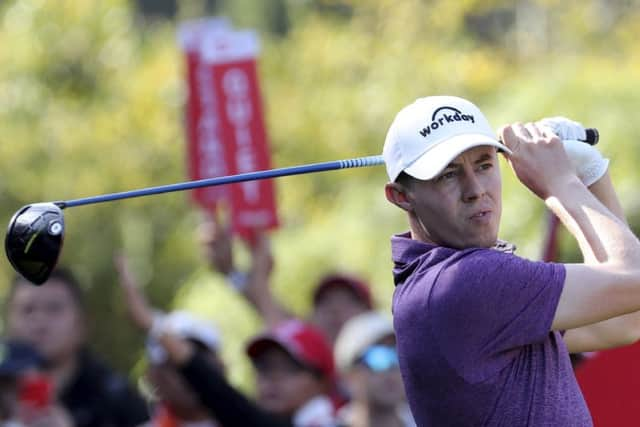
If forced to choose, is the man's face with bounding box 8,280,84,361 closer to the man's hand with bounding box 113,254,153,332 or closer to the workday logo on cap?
the man's hand with bounding box 113,254,153,332

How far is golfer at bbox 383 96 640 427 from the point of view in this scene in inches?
151

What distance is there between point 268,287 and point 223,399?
1628 millimetres

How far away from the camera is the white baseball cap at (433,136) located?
3.93 meters

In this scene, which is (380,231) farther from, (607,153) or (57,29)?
(57,29)

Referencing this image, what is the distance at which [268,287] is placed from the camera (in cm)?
841

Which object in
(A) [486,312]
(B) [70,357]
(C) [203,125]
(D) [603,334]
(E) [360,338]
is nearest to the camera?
(A) [486,312]

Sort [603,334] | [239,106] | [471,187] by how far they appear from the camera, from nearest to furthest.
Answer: [471,187]
[603,334]
[239,106]

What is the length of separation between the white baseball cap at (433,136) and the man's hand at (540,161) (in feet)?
0.29

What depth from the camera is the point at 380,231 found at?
12.1 m

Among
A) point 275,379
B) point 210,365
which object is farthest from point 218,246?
point 210,365

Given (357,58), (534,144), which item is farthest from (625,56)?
(534,144)

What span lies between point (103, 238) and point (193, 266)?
1.10 m

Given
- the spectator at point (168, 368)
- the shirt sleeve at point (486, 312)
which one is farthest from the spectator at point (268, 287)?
the shirt sleeve at point (486, 312)

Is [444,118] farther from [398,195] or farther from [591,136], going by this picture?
[591,136]
